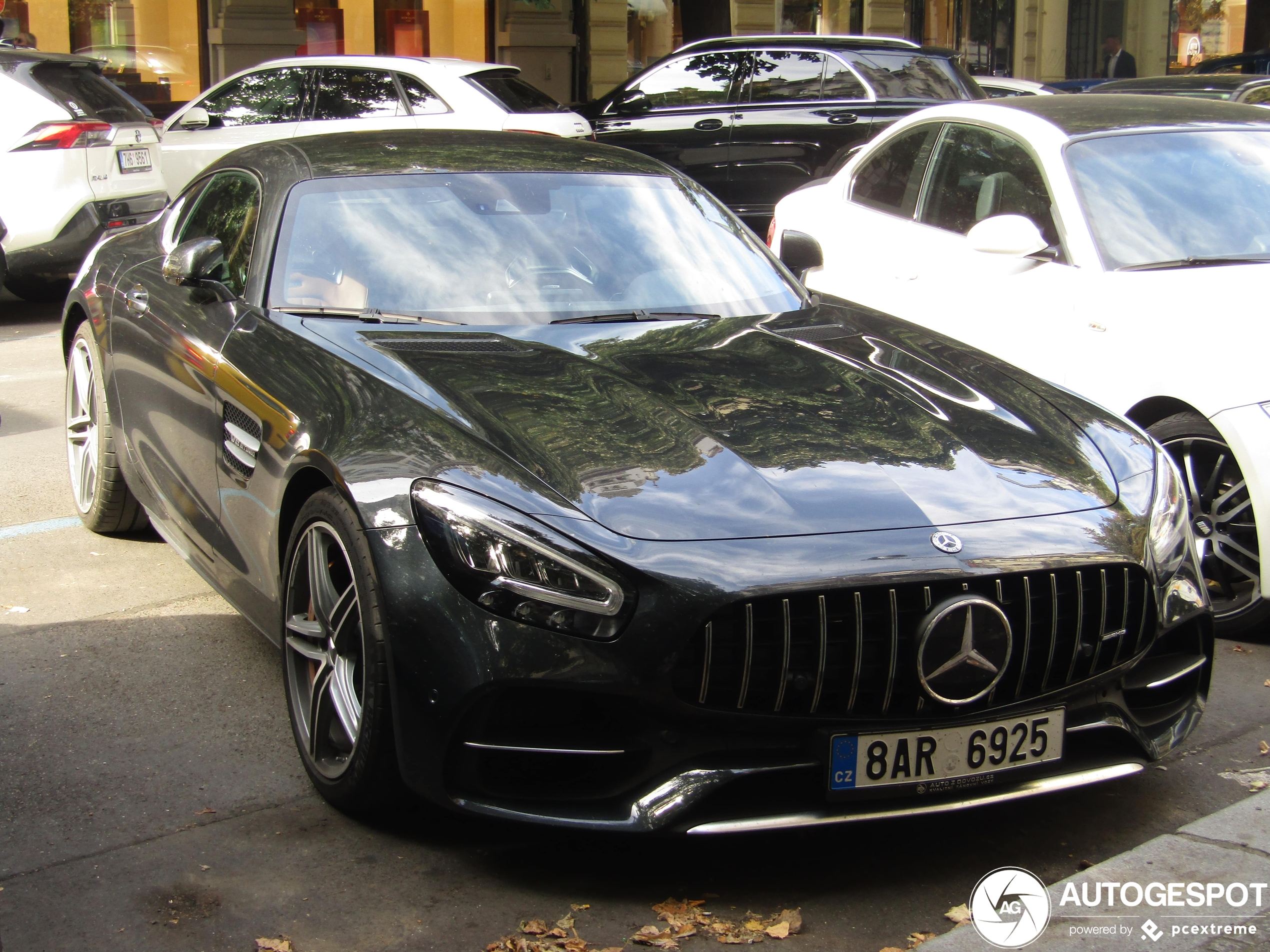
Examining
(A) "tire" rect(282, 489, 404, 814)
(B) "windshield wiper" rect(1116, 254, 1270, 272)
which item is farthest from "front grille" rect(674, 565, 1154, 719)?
(B) "windshield wiper" rect(1116, 254, 1270, 272)

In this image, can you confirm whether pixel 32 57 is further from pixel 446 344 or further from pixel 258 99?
pixel 446 344

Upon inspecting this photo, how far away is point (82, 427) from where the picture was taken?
5.86 m

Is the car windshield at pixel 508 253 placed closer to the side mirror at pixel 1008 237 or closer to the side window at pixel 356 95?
the side mirror at pixel 1008 237

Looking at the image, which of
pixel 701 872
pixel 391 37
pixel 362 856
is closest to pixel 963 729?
pixel 701 872

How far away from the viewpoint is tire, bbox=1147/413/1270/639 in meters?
4.65

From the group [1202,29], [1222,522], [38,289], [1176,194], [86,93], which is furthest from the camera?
[1202,29]

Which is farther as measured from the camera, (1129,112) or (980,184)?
(980,184)

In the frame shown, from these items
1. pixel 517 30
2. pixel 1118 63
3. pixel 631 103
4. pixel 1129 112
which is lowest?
pixel 631 103

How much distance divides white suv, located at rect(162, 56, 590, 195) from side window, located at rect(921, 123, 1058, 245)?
5.71 m

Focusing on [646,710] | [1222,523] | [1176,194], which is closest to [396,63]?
[1176,194]

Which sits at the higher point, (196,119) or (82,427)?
(196,119)

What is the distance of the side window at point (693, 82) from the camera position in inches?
504

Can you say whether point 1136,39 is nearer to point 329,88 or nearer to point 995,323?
point 329,88

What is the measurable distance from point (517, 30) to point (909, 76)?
34.4 ft
